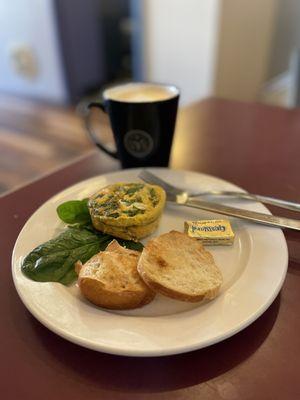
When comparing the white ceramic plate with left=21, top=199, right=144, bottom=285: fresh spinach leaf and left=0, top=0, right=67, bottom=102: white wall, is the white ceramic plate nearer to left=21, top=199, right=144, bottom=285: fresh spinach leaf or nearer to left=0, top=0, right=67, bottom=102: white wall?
left=21, top=199, right=144, bottom=285: fresh spinach leaf

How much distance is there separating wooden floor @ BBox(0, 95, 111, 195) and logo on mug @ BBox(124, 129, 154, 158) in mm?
1252

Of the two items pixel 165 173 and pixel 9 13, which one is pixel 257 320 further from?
pixel 9 13

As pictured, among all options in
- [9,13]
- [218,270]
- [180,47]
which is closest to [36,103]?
[9,13]

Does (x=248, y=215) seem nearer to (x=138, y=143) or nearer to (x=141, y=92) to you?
(x=138, y=143)

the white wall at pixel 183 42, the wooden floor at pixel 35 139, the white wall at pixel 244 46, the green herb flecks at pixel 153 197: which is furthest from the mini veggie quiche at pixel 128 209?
A: the white wall at pixel 244 46

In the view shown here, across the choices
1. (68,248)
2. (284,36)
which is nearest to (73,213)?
(68,248)

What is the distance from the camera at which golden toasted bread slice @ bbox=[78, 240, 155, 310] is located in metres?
0.43

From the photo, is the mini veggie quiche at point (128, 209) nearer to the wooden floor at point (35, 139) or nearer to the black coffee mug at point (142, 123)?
the black coffee mug at point (142, 123)

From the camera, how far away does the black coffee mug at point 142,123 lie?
2.29 ft

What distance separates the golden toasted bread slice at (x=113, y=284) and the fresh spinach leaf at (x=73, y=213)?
0.11 metres

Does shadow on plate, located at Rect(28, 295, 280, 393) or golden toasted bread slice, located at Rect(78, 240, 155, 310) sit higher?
golden toasted bread slice, located at Rect(78, 240, 155, 310)

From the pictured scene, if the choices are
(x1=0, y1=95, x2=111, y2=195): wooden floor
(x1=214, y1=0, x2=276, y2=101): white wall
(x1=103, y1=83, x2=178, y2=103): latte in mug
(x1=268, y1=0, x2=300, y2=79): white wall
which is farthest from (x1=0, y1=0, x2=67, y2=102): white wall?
(x1=103, y1=83, x2=178, y2=103): latte in mug

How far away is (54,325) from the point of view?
0.40m

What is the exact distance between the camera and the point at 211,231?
545 millimetres
